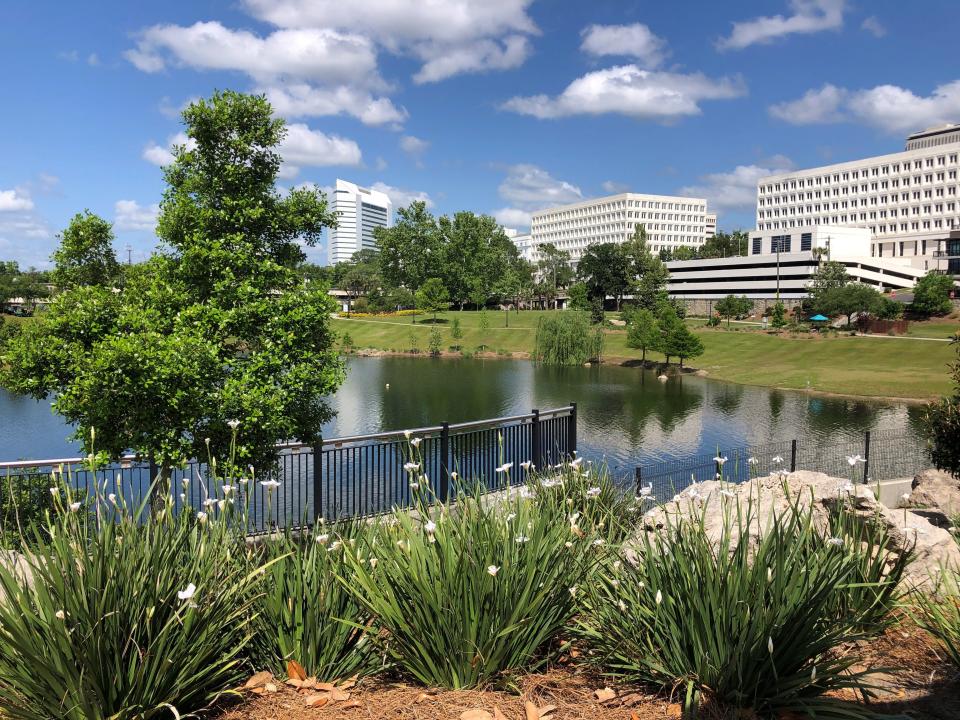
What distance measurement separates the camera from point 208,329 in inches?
421

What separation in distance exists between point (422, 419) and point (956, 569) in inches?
1332

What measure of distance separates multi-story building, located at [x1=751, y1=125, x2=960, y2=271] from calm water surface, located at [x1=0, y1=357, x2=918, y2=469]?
8282 centimetres

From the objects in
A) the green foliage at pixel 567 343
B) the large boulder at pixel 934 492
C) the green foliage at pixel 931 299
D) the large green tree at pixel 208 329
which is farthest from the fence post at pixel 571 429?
the green foliage at pixel 931 299

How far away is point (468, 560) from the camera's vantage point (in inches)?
155

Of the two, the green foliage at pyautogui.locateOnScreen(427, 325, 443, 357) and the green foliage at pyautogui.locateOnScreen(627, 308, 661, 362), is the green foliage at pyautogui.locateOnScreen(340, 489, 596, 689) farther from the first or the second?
the green foliage at pyautogui.locateOnScreen(427, 325, 443, 357)

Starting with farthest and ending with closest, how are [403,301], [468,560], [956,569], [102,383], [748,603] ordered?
[403,301] < [102,383] < [956,569] < [468,560] < [748,603]

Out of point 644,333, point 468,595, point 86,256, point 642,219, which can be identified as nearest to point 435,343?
point 644,333

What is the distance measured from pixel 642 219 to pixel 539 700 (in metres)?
185

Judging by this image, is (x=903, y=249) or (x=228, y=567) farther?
(x=903, y=249)

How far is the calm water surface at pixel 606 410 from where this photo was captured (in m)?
31.3

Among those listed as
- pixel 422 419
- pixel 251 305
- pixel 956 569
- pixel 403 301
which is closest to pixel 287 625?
pixel 956 569

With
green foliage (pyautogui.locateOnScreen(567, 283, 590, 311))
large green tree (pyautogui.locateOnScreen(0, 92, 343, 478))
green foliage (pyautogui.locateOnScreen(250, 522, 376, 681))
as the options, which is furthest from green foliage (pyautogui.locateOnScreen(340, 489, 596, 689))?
green foliage (pyautogui.locateOnScreen(567, 283, 590, 311))

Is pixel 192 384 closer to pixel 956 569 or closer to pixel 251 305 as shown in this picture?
pixel 251 305

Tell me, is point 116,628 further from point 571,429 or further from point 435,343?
point 435,343
